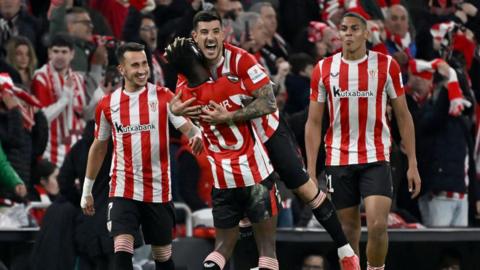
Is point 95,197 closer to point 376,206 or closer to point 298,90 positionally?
point 376,206

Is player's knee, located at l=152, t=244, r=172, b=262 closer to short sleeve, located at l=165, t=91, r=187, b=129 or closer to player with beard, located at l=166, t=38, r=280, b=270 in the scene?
short sleeve, located at l=165, t=91, r=187, b=129

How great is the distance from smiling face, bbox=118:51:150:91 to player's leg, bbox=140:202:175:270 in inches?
42.6

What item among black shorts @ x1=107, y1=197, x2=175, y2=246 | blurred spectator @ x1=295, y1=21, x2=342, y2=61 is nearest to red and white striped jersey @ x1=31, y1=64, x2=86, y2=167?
blurred spectator @ x1=295, y1=21, x2=342, y2=61

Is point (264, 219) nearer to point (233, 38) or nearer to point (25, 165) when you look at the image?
point (25, 165)

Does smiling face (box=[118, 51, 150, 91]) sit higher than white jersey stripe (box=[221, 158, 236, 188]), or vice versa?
smiling face (box=[118, 51, 150, 91])

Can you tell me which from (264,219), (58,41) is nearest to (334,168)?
(264,219)

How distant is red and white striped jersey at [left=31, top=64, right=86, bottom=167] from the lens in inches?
680

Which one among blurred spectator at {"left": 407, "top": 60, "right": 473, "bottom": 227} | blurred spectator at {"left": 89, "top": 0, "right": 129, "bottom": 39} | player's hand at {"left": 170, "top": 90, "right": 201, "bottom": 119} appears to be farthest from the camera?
blurred spectator at {"left": 89, "top": 0, "right": 129, "bottom": 39}

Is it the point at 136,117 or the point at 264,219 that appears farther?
the point at 136,117

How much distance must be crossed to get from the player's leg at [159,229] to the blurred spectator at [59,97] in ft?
12.6

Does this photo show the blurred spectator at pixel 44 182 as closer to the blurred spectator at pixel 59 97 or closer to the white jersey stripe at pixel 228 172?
the blurred spectator at pixel 59 97

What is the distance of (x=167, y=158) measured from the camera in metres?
13.7

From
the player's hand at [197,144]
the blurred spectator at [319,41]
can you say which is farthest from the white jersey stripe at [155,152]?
the blurred spectator at [319,41]

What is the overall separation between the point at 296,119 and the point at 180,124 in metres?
3.93
